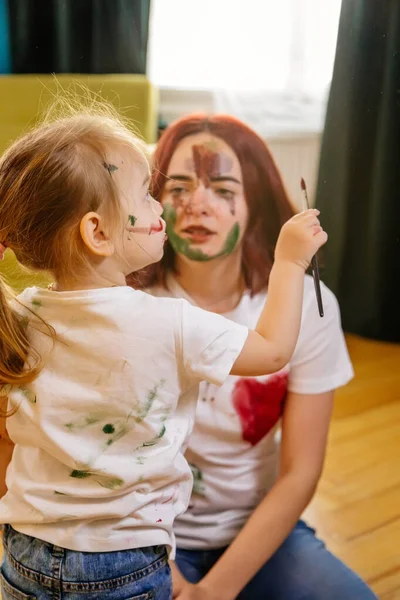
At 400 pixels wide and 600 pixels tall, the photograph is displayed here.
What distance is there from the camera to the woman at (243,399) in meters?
0.62

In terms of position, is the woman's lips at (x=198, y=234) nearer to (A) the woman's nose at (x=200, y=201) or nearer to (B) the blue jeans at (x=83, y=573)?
(A) the woman's nose at (x=200, y=201)

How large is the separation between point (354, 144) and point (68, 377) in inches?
12.7

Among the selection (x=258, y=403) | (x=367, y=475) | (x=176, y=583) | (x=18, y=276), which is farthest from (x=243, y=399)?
(x=367, y=475)

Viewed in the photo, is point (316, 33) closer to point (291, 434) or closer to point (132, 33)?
point (132, 33)

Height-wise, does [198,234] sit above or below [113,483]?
above

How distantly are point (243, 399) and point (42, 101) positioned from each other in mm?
358

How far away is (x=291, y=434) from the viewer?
775 millimetres

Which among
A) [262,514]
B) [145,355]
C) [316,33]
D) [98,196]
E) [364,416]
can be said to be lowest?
[364,416]

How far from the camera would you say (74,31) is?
0.56m

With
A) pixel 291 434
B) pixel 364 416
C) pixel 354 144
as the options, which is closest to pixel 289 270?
pixel 354 144

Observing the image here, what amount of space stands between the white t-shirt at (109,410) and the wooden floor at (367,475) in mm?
431

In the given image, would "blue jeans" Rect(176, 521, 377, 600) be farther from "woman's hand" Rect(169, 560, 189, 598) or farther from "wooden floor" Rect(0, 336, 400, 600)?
"wooden floor" Rect(0, 336, 400, 600)

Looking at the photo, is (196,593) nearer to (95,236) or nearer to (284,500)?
(284,500)

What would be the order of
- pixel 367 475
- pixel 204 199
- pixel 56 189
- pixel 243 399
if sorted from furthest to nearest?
pixel 367 475 → pixel 243 399 → pixel 204 199 → pixel 56 189
